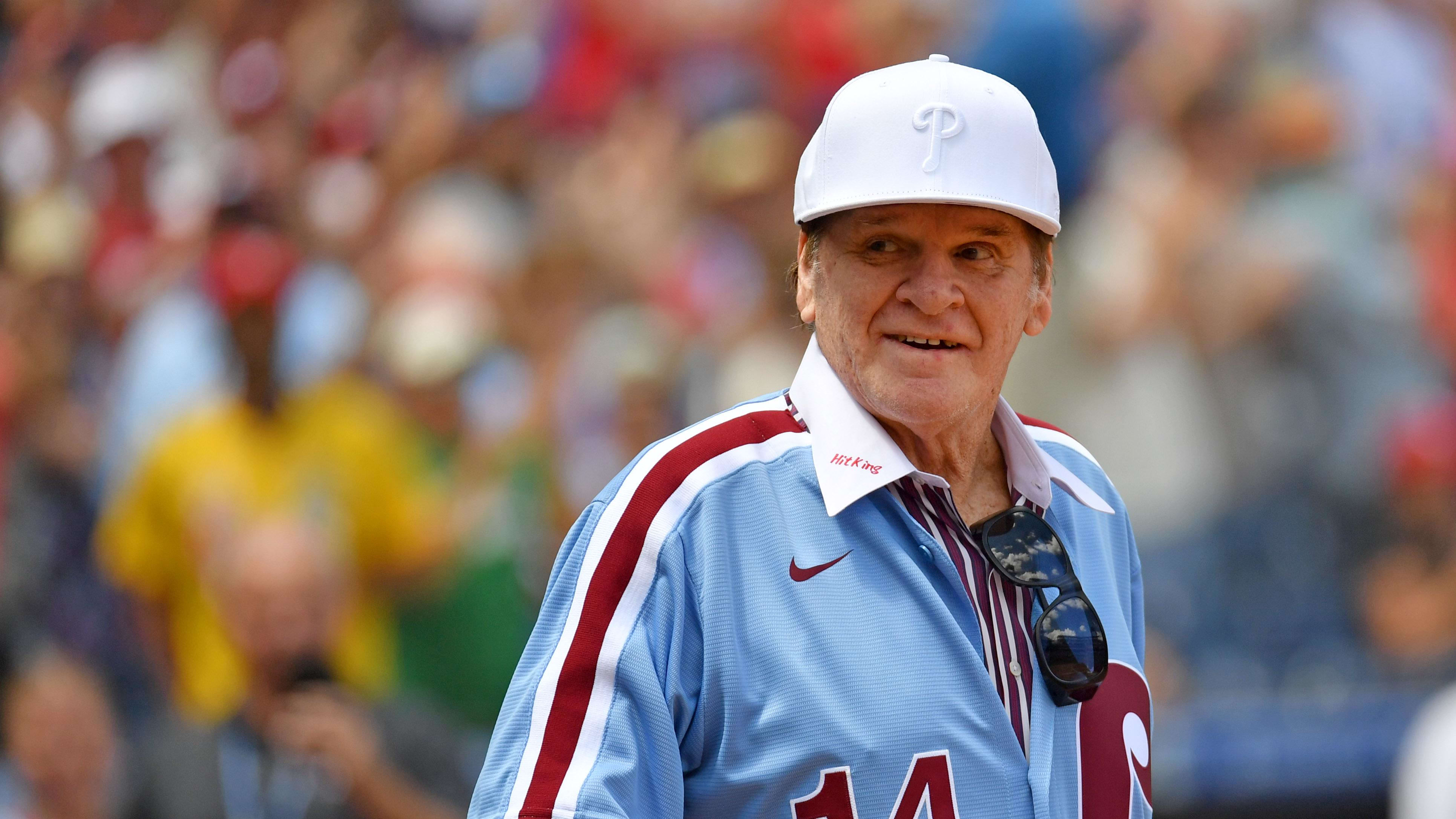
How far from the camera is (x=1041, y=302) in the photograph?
2139mm

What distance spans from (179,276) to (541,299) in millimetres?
1638

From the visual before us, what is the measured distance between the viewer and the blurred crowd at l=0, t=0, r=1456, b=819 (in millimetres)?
5746

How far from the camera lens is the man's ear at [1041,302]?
212cm

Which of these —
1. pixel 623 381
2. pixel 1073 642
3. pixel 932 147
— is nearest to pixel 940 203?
pixel 932 147

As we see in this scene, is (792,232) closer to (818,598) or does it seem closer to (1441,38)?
(1441,38)

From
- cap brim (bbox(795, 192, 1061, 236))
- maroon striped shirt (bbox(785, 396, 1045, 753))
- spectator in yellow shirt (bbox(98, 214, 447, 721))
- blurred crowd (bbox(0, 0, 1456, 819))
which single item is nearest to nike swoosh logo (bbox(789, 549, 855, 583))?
maroon striped shirt (bbox(785, 396, 1045, 753))

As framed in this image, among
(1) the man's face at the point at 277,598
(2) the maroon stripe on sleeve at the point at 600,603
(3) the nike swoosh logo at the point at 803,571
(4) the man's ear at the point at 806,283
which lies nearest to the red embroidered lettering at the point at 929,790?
(3) the nike swoosh logo at the point at 803,571

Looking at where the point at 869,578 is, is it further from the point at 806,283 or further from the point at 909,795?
the point at 806,283

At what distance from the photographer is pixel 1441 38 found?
670cm

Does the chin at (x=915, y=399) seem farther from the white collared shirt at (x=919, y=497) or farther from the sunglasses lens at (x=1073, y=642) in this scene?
the sunglasses lens at (x=1073, y=642)

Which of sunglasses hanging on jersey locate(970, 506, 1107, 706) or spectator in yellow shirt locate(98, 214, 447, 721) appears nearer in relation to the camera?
A: sunglasses hanging on jersey locate(970, 506, 1107, 706)

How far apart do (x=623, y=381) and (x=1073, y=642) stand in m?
4.34

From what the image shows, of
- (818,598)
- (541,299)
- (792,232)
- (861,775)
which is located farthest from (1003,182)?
(541,299)

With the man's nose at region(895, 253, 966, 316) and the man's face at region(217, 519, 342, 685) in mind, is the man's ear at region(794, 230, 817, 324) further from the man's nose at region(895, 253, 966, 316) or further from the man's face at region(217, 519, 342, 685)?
the man's face at region(217, 519, 342, 685)
